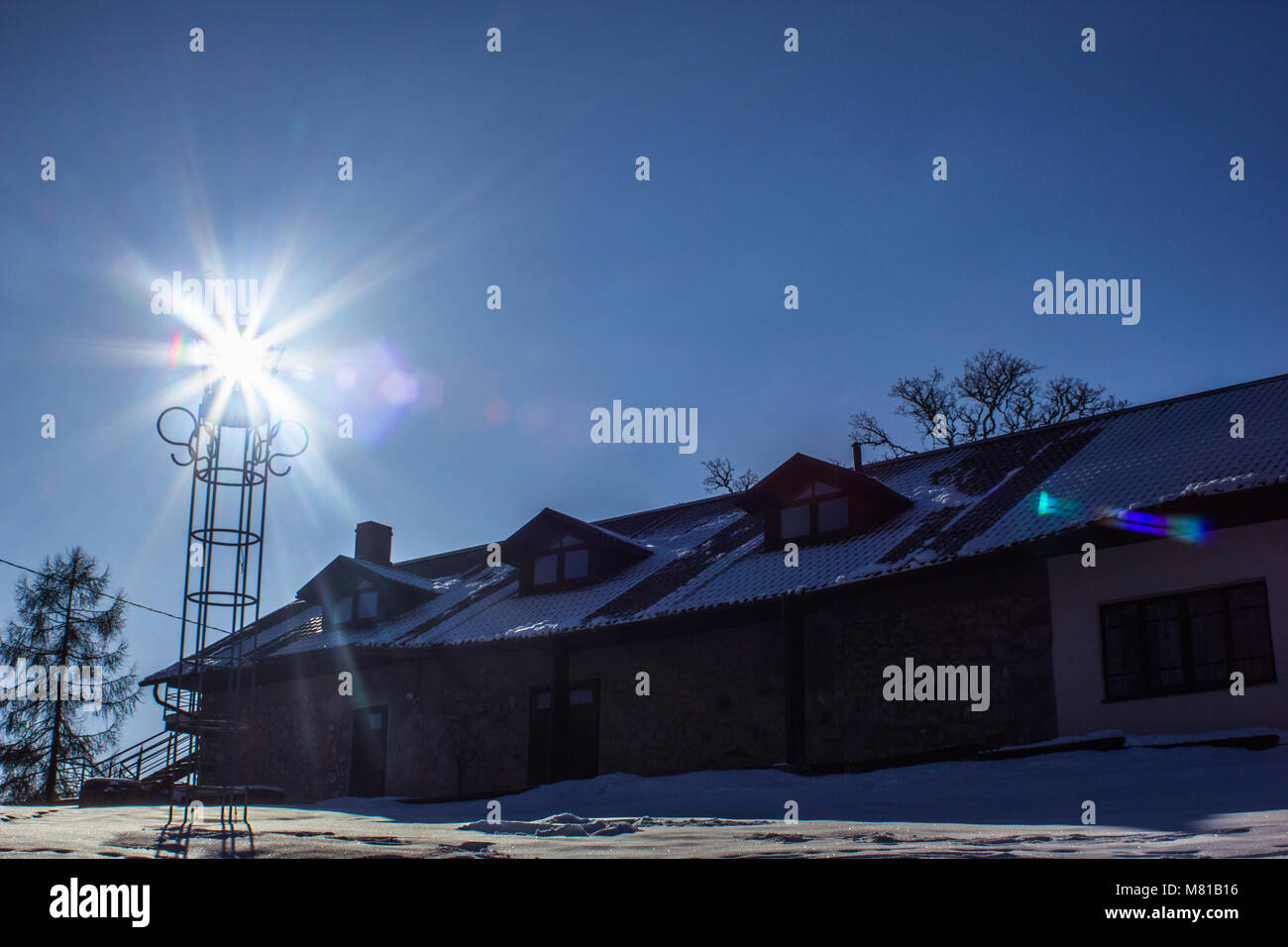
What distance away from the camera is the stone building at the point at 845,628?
560 inches

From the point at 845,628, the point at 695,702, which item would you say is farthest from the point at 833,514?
the point at 695,702

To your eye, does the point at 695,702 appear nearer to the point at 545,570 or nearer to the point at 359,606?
the point at 545,570

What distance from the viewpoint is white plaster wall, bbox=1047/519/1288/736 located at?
13.5m

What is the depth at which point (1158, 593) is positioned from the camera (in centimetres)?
1452

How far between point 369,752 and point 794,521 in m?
9.58

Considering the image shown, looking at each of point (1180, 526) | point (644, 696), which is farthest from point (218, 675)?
point (1180, 526)

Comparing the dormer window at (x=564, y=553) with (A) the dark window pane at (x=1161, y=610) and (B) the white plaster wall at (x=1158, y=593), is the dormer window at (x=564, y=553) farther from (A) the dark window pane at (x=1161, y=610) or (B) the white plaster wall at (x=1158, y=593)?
(A) the dark window pane at (x=1161, y=610)

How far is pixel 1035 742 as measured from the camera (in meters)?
14.4

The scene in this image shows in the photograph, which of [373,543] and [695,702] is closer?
[695,702]

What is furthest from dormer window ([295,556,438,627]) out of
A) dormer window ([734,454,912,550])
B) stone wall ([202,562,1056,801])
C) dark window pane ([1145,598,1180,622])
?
dark window pane ([1145,598,1180,622])

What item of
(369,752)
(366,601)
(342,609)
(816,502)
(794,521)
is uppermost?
(816,502)

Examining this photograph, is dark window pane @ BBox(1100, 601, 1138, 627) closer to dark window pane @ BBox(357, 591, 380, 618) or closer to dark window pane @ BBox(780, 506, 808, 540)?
dark window pane @ BBox(780, 506, 808, 540)
